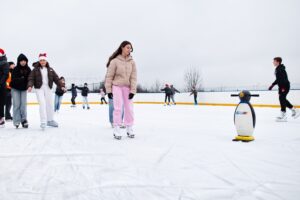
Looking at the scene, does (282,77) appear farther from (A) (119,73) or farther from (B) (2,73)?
(B) (2,73)

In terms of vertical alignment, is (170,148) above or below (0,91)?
below

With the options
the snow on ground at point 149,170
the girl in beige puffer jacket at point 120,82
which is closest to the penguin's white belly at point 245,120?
the snow on ground at point 149,170

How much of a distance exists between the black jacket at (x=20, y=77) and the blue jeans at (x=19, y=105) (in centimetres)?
11

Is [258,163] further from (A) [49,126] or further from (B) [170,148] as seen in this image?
(A) [49,126]

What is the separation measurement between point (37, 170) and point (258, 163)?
199 cm

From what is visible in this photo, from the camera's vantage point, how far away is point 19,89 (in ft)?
17.5

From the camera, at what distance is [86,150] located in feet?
10.4

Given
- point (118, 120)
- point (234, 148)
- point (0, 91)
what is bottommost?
point (234, 148)

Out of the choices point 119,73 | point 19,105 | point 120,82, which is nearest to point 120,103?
point 120,82

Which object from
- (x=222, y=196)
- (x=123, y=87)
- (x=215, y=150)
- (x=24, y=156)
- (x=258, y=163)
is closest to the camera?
(x=222, y=196)

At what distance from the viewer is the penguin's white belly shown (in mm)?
3715

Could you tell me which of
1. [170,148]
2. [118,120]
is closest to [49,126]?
[118,120]

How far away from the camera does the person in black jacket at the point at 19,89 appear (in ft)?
17.4

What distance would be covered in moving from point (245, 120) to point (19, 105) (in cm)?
422
